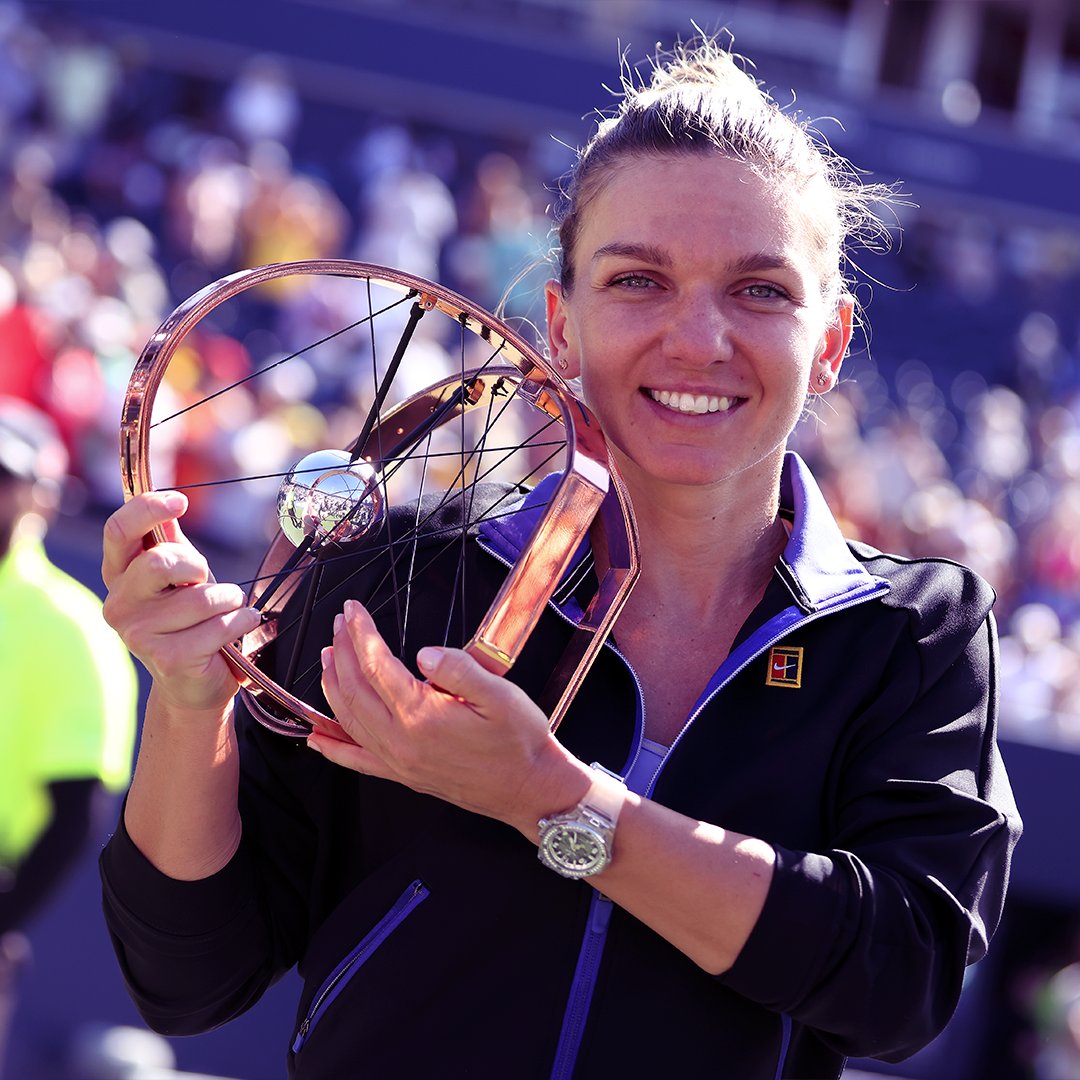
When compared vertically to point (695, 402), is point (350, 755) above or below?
below

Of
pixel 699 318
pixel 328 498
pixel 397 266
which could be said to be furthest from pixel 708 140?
pixel 397 266

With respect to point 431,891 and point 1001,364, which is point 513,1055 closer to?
point 431,891

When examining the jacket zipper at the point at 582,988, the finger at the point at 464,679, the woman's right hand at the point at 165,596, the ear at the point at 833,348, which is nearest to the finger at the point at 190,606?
the woman's right hand at the point at 165,596

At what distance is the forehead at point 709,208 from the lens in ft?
5.38

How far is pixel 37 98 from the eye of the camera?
1071 centimetres

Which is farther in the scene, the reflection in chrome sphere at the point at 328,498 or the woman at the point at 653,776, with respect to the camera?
the reflection in chrome sphere at the point at 328,498

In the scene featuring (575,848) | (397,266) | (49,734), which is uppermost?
(397,266)

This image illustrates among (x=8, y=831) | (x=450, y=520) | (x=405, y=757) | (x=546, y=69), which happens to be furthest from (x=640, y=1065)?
(x=546, y=69)

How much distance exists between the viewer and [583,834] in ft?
4.60

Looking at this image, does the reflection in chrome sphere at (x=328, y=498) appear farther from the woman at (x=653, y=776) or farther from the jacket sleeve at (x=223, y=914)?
the jacket sleeve at (x=223, y=914)

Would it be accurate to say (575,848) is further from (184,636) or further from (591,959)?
(184,636)

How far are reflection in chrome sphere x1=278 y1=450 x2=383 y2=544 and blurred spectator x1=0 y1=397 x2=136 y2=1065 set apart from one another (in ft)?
7.06

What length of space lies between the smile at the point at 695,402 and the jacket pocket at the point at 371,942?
553 mm

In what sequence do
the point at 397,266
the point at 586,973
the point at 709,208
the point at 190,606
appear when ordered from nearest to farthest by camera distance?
the point at 190,606
the point at 586,973
the point at 709,208
the point at 397,266
